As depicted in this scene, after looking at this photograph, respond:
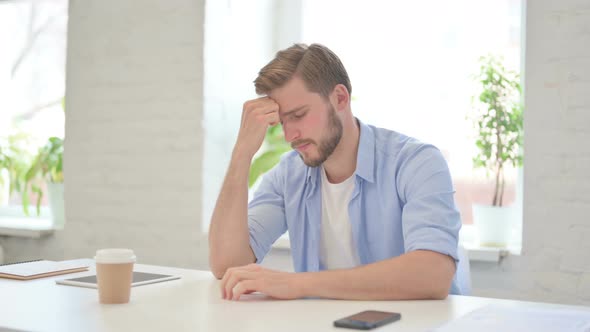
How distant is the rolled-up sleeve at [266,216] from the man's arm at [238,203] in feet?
0.14

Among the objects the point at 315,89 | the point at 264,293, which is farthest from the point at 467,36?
the point at 264,293

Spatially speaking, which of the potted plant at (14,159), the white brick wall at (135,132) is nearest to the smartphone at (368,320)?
the white brick wall at (135,132)

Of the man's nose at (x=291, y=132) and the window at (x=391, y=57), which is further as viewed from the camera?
the window at (x=391, y=57)

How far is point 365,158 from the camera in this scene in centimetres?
191

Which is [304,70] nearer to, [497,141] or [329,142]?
[329,142]

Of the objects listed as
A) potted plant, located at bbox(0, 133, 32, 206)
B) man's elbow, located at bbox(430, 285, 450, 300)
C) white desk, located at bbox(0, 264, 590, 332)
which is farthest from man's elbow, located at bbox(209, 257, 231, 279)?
potted plant, located at bbox(0, 133, 32, 206)

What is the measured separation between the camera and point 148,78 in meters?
3.22

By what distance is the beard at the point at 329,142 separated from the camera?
192cm

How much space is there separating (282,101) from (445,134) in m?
1.29

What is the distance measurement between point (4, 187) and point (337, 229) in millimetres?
2642

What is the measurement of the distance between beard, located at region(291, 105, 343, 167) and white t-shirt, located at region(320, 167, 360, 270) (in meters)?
0.12

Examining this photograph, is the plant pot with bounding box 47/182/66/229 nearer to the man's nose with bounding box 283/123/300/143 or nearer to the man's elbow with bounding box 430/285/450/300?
the man's nose with bounding box 283/123/300/143

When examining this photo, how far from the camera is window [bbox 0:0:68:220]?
154 inches

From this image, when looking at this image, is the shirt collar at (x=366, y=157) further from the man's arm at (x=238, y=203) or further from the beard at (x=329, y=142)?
the man's arm at (x=238, y=203)
